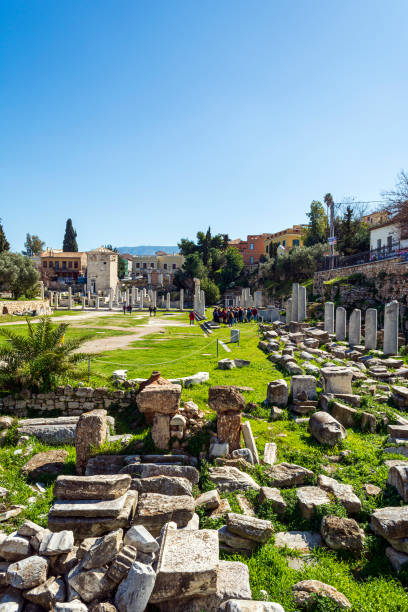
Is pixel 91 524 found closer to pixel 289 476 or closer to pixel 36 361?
pixel 289 476

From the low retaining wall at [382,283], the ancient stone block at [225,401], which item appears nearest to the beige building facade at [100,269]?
the low retaining wall at [382,283]

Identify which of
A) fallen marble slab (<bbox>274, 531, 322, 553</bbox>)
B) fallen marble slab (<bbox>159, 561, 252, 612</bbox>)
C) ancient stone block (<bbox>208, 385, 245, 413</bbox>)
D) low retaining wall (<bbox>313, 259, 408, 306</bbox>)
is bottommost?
fallen marble slab (<bbox>274, 531, 322, 553</bbox>)

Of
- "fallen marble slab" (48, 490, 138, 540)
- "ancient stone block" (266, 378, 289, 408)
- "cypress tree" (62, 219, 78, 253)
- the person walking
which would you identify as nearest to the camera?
"fallen marble slab" (48, 490, 138, 540)

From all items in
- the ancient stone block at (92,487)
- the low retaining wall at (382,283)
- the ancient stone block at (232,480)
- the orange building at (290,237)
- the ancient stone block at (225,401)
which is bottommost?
the ancient stone block at (232,480)

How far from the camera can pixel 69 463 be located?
709cm

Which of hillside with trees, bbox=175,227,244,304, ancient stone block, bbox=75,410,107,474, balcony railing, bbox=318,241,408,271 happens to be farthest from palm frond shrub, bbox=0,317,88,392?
hillside with trees, bbox=175,227,244,304

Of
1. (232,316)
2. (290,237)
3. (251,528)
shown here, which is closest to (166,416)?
(251,528)

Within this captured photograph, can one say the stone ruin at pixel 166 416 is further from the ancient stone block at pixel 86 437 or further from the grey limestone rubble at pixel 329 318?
the grey limestone rubble at pixel 329 318

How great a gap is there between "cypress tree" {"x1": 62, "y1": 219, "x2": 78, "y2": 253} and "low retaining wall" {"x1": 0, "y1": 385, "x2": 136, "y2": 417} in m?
90.8

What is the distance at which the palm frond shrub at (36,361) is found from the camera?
9297 millimetres

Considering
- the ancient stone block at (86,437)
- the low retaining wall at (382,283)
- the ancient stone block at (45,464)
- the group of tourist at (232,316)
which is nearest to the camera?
the ancient stone block at (45,464)

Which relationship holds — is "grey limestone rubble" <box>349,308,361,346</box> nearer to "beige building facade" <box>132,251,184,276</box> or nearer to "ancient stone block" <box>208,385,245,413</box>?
"ancient stone block" <box>208,385,245,413</box>

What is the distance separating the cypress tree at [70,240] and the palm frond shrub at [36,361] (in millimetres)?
89566

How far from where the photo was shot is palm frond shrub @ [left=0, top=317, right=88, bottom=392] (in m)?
9.30
